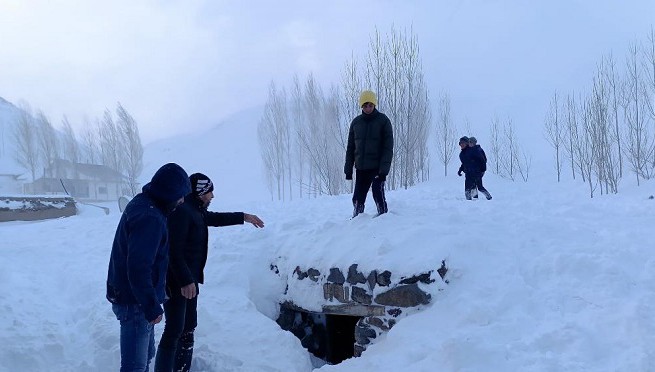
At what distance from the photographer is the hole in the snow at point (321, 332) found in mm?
5766

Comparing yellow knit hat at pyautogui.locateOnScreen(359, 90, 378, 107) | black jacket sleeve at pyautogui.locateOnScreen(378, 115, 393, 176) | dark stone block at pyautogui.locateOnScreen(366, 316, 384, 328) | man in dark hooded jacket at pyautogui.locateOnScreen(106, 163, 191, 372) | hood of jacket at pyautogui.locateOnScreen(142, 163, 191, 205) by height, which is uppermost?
A: yellow knit hat at pyautogui.locateOnScreen(359, 90, 378, 107)

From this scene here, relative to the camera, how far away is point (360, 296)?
15.8ft

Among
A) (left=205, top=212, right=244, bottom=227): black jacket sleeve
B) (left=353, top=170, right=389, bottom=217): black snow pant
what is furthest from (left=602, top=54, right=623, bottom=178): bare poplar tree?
(left=205, top=212, right=244, bottom=227): black jacket sleeve

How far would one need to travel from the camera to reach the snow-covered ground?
339 centimetres

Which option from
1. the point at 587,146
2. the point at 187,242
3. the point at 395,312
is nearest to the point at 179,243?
the point at 187,242

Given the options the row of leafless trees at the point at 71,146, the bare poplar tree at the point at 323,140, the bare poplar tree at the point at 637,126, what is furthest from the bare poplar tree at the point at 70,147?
the bare poplar tree at the point at 637,126

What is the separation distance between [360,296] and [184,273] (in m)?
2.09

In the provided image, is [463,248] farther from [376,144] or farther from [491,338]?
[376,144]

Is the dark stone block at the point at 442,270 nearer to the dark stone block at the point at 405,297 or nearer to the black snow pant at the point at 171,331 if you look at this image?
the dark stone block at the point at 405,297

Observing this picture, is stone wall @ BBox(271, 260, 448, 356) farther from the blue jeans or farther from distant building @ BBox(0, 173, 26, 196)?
distant building @ BBox(0, 173, 26, 196)

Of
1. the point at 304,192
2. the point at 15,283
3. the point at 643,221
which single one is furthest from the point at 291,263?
the point at 304,192

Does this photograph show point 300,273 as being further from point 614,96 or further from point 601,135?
point 614,96

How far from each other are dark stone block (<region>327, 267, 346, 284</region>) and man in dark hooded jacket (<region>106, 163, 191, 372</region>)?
2313 millimetres

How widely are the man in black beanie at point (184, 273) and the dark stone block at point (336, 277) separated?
1.78 metres
